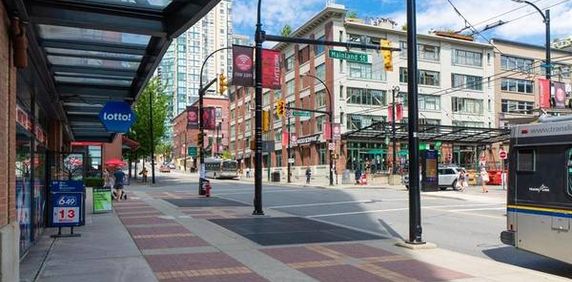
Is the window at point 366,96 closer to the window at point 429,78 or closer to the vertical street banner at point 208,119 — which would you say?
the window at point 429,78

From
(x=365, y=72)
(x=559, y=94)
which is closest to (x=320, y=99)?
(x=365, y=72)

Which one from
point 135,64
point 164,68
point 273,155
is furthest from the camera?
point 273,155

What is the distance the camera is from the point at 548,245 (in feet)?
31.0

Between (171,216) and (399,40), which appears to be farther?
(399,40)

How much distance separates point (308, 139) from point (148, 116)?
697 inches

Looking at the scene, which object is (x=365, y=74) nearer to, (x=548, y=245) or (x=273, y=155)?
(x=273, y=155)

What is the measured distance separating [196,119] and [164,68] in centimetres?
3264

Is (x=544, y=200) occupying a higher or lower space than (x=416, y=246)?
higher

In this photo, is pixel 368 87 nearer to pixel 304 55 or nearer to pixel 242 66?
pixel 304 55

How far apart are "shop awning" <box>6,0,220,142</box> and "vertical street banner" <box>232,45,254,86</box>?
16.5 feet

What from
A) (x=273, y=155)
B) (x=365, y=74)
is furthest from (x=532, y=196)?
(x=273, y=155)

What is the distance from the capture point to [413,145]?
473 inches

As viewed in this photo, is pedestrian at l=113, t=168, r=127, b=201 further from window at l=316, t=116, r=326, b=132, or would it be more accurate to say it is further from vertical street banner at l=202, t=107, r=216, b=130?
window at l=316, t=116, r=326, b=132

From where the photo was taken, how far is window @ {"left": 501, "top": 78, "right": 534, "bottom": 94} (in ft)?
247
